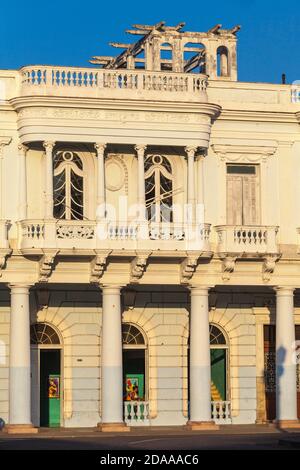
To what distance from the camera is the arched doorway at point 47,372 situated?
4972 cm

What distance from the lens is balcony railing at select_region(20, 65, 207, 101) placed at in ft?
156

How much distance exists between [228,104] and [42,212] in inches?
269

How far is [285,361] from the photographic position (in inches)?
1950

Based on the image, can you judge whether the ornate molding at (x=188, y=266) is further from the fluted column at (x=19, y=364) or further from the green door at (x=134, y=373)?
the fluted column at (x=19, y=364)

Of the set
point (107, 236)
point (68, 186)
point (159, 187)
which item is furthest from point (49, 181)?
point (159, 187)

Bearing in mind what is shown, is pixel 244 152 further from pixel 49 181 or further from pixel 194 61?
pixel 194 61

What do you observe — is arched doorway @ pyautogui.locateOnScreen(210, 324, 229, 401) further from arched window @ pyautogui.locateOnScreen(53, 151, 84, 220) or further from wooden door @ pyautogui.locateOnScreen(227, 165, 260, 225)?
arched window @ pyautogui.locateOnScreen(53, 151, 84, 220)

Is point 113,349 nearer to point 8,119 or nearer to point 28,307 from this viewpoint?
point 28,307

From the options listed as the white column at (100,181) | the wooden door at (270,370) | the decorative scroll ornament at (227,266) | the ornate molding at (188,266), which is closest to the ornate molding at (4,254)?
the white column at (100,181)

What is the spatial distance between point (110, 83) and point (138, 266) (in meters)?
5.61

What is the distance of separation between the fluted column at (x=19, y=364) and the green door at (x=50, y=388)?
2.69m

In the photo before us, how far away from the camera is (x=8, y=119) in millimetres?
48031
